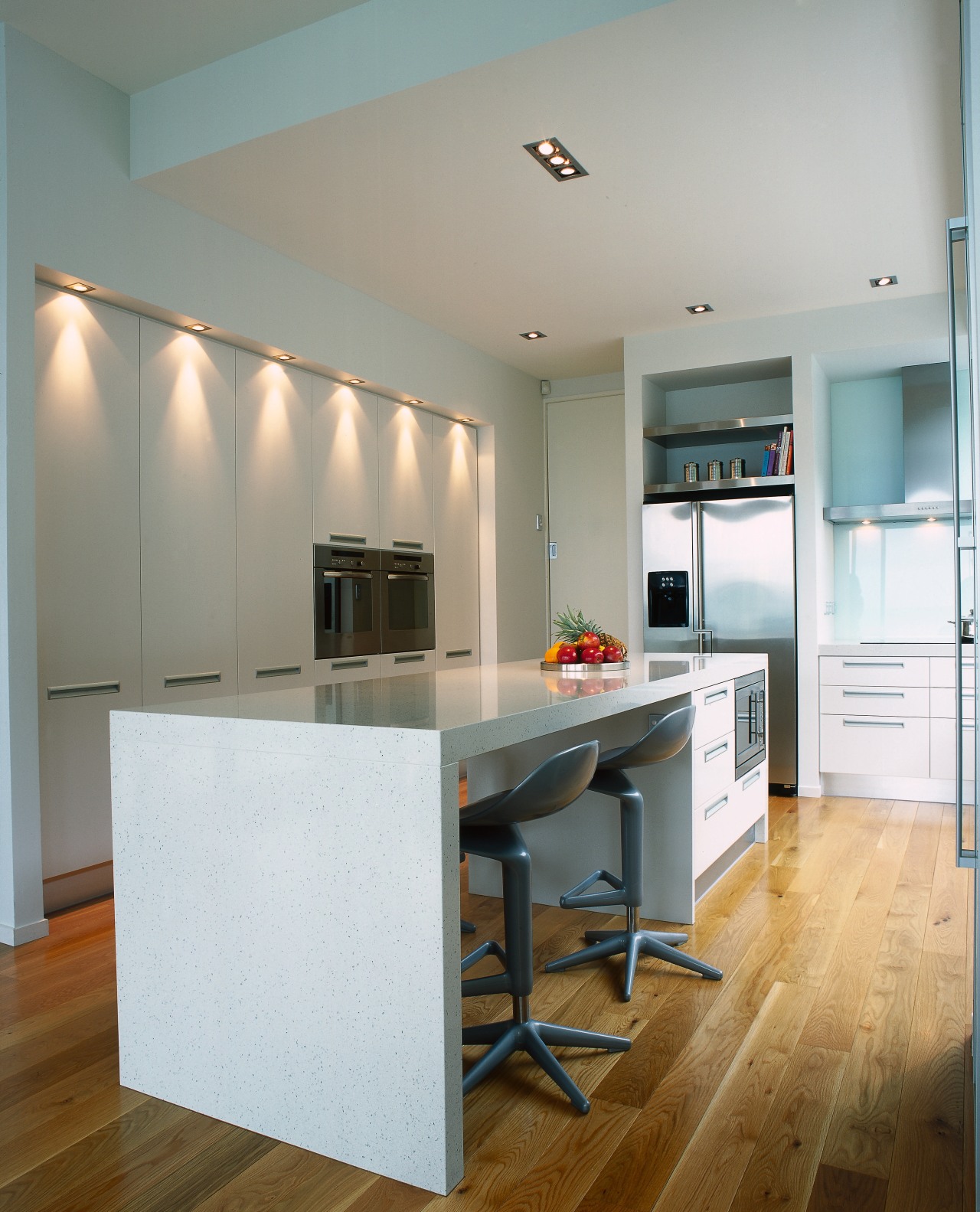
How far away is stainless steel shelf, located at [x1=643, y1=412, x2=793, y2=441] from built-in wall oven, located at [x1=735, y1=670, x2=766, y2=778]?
1.83m

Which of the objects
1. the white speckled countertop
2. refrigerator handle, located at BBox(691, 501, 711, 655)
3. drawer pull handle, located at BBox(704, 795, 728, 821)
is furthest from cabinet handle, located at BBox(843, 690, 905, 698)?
the white speckled countertop

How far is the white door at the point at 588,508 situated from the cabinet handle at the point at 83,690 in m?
3.78

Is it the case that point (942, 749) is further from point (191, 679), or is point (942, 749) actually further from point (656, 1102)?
point (191, 679)

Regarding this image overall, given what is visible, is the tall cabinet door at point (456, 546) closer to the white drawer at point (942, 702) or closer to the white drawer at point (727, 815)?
the white drawer at point (727, 815)

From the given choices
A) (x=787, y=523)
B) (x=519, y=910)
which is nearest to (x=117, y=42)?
(x=519, y=910)

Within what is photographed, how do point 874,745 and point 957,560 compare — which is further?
point 874,745

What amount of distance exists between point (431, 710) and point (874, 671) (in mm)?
3703

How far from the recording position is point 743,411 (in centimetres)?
599

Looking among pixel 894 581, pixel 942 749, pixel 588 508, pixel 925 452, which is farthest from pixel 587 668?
pixel 588 508

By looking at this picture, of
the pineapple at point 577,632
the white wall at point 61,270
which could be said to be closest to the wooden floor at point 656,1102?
the white wall at point 61,270

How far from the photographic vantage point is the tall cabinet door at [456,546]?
18.7 feet

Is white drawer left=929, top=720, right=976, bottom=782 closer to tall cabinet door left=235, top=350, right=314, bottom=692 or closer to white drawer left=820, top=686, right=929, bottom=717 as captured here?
white drawer left=820, top=686, right=929, bottom=717

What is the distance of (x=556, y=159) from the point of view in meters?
3.36

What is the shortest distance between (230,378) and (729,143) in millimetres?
2247
